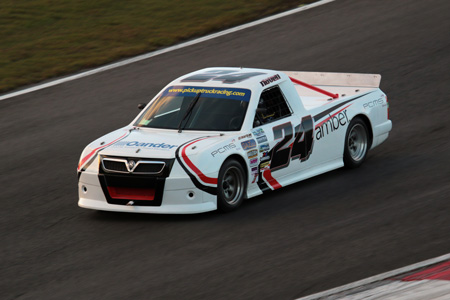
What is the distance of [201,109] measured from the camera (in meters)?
10.1

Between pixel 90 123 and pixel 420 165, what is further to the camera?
pixel 90 123

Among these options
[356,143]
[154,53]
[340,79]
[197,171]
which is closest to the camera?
[197,171]

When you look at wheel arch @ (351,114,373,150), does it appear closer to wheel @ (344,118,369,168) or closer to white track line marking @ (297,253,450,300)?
wheel @ (344,118,369,168)

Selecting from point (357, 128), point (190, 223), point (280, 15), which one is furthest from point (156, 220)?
point (280, 15)

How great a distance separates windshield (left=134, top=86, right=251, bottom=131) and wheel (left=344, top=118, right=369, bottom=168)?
1.88 metres

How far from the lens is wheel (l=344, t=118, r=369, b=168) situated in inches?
447

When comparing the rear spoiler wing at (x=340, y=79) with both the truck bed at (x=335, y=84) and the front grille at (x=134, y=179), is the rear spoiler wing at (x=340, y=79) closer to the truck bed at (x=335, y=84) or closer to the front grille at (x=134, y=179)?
the truck bed at (x=335, y=84)

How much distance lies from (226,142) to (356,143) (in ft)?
9.36

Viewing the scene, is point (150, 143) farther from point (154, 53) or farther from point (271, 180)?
point (154, 53)

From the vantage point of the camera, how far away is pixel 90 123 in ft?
46.0

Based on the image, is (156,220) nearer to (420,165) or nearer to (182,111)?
(182,111)

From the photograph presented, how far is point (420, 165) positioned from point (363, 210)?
217 centimetres

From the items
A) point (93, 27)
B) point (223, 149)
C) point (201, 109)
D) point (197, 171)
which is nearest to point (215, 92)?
point (201, 109)

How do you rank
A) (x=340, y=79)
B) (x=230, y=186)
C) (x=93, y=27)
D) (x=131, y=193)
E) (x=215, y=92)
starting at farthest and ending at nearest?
(x=93, y=27) → (x=340, y=79) → (x=215, y=92) → (x=230, y=186) → (x=131, y=193)
